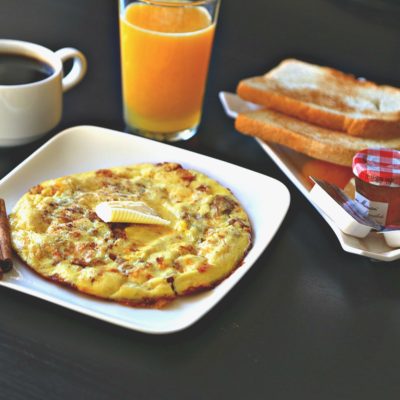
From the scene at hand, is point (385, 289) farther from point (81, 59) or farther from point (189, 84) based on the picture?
point (81, 59)

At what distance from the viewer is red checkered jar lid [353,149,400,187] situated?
142 cm

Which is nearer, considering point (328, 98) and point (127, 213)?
point (127, 213)

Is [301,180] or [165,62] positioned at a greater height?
[165,62]

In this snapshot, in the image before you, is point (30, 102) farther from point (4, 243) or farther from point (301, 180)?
point (301, 180)

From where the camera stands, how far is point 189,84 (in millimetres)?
1742

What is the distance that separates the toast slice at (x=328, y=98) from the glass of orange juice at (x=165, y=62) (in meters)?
0.22

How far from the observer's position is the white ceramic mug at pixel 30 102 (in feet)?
5.11

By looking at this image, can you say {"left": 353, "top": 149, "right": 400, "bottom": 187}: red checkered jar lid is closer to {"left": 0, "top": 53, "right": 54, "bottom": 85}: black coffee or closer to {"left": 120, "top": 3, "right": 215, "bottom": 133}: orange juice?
{"left": 120, "top": 3, "right": 215, "bottom": 133}: orange juice

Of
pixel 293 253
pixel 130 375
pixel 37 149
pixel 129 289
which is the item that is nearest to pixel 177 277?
pixel 129 289

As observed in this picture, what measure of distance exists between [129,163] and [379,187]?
0.61 metres

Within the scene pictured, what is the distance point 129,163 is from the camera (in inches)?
62.2

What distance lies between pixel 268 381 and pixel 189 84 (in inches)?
36.6

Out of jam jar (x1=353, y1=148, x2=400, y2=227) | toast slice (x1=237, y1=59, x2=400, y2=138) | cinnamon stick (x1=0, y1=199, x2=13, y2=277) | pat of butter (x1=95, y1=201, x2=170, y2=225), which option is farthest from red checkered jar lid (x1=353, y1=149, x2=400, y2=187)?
cinnamon stick (x1=0, y1=199, x2=13, y2=277)

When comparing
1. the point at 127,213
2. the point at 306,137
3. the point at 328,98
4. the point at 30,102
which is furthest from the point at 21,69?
the point at 328,98
